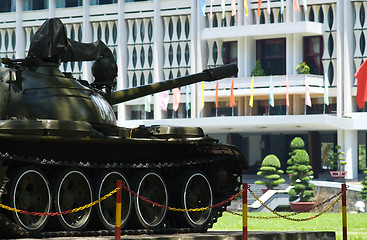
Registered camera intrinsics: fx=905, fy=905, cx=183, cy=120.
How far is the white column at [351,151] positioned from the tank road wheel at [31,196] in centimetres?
5758

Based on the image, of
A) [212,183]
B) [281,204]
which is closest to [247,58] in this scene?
[281,204]

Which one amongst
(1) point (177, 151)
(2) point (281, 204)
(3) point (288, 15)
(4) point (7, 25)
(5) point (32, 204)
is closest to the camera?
(5) point (32, 204)

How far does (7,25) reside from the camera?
85375 millimetres

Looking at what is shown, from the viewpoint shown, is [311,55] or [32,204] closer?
[32,204]

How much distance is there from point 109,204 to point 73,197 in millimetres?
1010

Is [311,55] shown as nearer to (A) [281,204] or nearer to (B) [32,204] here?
(A) [281,204]

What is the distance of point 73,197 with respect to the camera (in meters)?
15.9

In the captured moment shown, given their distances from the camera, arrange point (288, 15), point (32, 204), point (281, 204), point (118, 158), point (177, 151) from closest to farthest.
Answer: point (32, 204) < point (118, 158) < point (177, 151) < point (281, 204) < point (288, 15)

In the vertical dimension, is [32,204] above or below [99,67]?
below

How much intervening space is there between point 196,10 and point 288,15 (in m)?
8.34

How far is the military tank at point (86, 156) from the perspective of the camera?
14961 millimetres

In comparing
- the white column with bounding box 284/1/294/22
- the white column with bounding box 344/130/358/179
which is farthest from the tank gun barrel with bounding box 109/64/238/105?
the white column with bounding box 284/1/294/22

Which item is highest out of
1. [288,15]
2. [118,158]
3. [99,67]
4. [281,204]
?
[288,15]

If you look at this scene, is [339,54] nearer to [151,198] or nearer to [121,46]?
[121,46]
